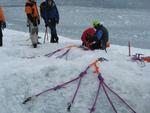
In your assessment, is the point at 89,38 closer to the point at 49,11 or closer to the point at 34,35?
the point at 34,35

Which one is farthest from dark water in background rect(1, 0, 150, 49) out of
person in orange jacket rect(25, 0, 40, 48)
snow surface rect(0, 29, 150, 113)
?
snow surface rect(0, 29, 150, 113)

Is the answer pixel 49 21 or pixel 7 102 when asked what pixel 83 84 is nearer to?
pixel 7 102

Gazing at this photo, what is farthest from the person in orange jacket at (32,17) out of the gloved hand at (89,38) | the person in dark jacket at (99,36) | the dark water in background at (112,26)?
the dark water in background at (112,26)

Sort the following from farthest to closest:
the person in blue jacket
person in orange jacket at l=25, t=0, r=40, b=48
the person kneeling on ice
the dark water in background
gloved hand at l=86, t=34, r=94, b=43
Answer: the dark water in background
the person in blue jacket
person in orange jacket at l=25, t=0, r=40, b=48
gloved hand at l=86, t=34, r=94, b=43
the person kneeling on ice

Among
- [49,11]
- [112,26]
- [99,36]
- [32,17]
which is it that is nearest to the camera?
[99,36]

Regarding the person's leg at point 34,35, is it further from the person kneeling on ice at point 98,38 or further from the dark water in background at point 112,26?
the dark water in background at point 112,26

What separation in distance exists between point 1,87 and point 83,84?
1.74 m

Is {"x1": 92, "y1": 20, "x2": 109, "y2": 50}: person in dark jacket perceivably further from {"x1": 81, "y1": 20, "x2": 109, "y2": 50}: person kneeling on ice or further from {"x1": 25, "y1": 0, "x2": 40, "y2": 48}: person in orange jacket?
{"x1": 25, "y1": 0, "x2": 40, "y2": 48}: person in orange jacket

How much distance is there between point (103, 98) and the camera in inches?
348

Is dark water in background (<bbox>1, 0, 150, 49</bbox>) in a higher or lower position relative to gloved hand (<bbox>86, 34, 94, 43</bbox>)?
lower

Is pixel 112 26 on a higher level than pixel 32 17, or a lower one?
lower

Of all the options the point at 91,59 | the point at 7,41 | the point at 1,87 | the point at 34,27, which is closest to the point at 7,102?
the point at 1,87

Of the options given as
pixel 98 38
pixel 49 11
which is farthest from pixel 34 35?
pixel 98 38

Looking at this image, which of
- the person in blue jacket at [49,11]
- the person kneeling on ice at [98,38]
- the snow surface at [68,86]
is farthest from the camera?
the person in blue jacket at [49,11]
